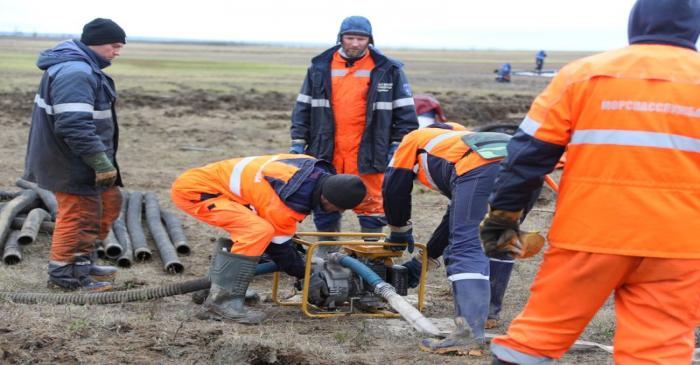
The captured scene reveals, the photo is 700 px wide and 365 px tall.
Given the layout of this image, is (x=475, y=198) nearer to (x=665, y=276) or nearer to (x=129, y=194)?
(x=665, y=276)

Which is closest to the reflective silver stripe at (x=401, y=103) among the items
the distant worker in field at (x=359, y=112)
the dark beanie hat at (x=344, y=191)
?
the distant worker in field at (x=359, y=112)

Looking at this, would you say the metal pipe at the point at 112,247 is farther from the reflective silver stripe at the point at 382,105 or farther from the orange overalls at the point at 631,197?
the orange overalls at the point at 631,197

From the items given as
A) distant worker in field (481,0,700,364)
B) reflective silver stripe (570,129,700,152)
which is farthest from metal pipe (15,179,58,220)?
reflective silver stripe (570,129,700,152)

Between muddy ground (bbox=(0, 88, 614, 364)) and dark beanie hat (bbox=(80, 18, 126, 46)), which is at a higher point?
dark beanie hat (bbox=(80, 18, 126, 46))

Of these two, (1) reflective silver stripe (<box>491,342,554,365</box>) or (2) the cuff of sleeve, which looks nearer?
(1) reflective silver stripe (<box>491,342,554,365</box>)

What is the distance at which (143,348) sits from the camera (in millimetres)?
4887

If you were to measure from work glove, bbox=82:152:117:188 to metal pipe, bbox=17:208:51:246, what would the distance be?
4.96 ft

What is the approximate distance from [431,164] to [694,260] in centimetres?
214

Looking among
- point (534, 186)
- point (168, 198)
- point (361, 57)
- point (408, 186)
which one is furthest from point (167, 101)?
point (534, 186)

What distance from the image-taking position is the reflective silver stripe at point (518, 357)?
11.7ft

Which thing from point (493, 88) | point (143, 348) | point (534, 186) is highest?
point (534, 186)

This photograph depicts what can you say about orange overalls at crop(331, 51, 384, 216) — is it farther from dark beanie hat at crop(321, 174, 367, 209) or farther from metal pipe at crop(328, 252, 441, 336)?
dark beanie hat at crop(321, 174, 367, 209)

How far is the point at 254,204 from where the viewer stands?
573cm

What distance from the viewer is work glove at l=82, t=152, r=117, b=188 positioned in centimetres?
620
